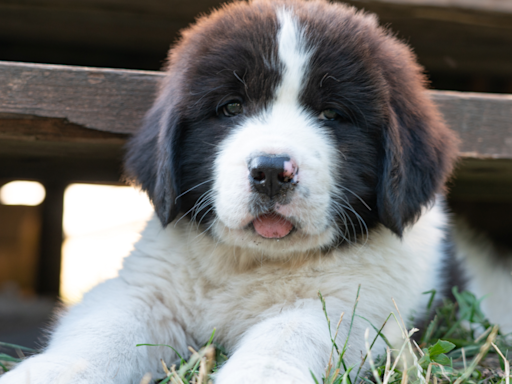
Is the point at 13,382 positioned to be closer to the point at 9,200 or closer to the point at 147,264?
the point at 147,264

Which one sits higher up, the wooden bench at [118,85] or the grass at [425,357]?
the wooden bench at [118,85]

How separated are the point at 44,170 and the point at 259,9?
282cm

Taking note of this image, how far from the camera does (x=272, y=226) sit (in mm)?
1789

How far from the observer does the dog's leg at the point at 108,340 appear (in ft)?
5.24

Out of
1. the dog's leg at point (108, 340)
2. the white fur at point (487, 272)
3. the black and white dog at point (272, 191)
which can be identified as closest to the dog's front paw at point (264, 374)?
the black and white dog at point (272, 191)

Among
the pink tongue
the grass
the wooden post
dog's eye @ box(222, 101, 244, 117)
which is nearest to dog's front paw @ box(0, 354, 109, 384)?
the grass

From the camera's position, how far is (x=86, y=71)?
2.47 metres

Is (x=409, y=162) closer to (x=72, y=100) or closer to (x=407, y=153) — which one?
(x=407, y=153)

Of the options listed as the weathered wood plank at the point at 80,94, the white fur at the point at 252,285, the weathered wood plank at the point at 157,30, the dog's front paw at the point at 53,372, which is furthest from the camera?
the weathered wood plank at the point at 157,30

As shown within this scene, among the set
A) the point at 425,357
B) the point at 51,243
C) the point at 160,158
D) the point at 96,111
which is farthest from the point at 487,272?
the point at 51,243

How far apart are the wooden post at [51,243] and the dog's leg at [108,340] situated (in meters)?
3.67

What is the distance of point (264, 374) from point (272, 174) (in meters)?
0.60

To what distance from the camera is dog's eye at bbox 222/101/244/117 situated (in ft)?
6.43

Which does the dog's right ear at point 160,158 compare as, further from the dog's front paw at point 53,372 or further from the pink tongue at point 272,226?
the dog's front paw at point 53,372
